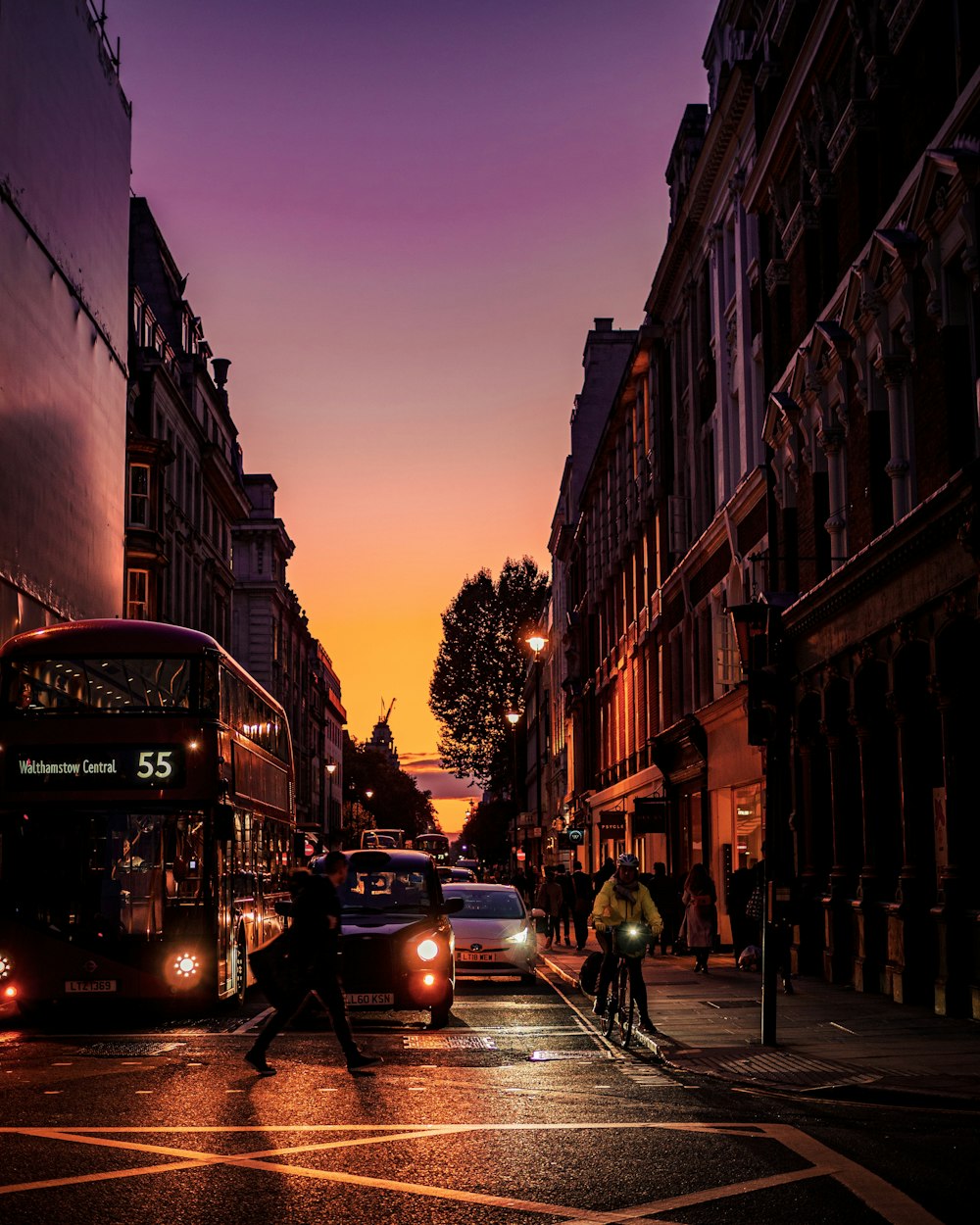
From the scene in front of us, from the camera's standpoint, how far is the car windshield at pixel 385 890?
19.7m

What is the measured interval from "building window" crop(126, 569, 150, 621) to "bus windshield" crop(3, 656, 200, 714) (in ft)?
111

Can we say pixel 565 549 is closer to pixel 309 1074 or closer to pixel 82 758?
pixel 82 758

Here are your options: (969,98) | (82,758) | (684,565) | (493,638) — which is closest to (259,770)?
(82,758)

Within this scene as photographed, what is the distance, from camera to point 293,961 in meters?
13.8

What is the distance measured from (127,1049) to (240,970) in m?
5.30

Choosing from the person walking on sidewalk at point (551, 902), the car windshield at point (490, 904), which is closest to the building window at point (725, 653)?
the person walking on sidewalk at point (551, 902)

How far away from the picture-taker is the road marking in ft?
25.8

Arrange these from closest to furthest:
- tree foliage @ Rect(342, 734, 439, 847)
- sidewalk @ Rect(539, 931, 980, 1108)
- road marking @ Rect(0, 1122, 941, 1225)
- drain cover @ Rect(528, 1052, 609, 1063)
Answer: road marking @ Rect(0, 1122, 941, 1225), sidewalk @ Rect(539, 931, 980, 1108), drain cover @ Rect(528, 1052, 609, 1063), tree foliage @ Rect(342, 734, 439, 847)

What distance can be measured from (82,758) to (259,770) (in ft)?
17.8

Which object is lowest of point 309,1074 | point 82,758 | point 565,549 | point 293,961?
point 309,1074

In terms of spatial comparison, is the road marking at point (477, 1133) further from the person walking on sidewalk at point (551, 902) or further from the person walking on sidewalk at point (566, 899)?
the person walking on sidewalk at point (566, 899)

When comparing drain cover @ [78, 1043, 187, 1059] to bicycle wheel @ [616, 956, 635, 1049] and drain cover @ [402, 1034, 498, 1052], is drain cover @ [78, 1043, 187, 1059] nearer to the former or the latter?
drain cover @ [402, 1034, 498, 1052]

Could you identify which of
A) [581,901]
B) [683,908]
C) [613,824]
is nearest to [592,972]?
[683,908]

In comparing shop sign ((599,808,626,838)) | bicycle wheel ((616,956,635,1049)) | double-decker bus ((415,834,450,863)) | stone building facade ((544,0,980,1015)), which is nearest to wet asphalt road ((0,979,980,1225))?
bicycle wheel ((616,956,635,1049))
